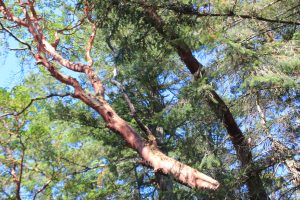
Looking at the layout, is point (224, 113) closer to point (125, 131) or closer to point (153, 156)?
point (153, 156)

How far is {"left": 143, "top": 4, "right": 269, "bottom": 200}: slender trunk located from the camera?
16.4 feet

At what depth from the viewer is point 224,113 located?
5430 millimetres

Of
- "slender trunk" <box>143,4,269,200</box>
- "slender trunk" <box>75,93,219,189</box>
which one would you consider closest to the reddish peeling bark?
"slender trunk" <box>75,93,219,189</box>

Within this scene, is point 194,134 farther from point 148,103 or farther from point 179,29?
point 148,103

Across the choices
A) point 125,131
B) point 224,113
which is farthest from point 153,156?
point 224,113

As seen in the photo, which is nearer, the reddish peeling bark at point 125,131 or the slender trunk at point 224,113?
the reddish peeling bark at point 125,131

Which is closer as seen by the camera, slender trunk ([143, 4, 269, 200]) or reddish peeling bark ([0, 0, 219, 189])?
reddish peeling bark ([0, 0, 219, 189])

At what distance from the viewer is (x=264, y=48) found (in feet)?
15.2

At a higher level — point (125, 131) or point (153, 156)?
point (125, 131)

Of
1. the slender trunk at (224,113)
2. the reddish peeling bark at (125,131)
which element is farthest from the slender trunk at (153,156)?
the slender trunk at (224,113)

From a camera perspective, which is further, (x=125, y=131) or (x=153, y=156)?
(x=125, y=131)

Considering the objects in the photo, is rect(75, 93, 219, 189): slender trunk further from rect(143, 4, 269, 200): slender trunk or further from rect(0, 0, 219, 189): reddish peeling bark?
rect(143, 4, 269, 200): slender trunk

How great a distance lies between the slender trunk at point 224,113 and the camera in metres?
5.01

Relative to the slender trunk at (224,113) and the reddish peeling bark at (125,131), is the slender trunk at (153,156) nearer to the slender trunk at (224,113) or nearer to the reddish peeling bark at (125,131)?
the reddish peeling bark at (125,131)
